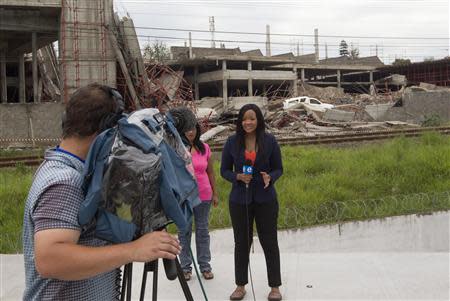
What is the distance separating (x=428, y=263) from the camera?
562 cm

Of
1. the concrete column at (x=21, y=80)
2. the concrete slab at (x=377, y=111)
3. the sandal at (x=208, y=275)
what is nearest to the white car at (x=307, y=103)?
Result: the concrete slab at (x=377, y=111)

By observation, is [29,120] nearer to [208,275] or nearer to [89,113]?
[208,275]

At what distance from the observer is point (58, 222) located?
1742 mm

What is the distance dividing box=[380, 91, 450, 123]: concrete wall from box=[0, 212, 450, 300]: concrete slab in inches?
772

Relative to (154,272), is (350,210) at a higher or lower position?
lower

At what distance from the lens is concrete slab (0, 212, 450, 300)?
495 centimetres

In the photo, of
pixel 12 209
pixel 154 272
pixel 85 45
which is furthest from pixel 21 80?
pixel 154 272

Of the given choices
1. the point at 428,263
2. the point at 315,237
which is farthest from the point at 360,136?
the point at 428,263

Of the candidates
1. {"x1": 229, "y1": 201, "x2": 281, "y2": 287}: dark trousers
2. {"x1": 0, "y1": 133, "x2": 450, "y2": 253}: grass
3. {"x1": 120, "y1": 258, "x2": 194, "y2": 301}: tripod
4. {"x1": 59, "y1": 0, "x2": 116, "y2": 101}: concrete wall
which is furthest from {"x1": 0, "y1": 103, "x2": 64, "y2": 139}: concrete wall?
{"x1": 120, "y1": 258, "x2": 194, "y2": 301}: tripod

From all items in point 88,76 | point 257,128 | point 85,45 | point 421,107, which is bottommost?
point 257,128

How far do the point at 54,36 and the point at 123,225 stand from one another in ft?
87.5

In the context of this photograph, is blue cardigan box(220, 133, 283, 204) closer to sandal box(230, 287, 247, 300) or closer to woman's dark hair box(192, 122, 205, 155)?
woman's dark hair box(192, 122, 205, 155)

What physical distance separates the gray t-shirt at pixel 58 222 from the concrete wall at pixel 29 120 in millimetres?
19478

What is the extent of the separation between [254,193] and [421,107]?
23.9 meters
